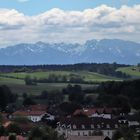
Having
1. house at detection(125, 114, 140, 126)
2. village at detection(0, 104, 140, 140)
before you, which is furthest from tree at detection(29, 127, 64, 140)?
house at detection(125, 114, 140, 126)

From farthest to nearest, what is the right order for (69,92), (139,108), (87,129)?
(69,92) < (139,108) < (87,129)

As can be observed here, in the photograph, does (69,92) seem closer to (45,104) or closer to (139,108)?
(45,104)

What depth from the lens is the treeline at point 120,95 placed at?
107775 millimetres

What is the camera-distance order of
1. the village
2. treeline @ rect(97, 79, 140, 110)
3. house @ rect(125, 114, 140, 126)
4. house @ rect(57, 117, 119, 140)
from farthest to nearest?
treeline @ rect(97, 79, 140, 110)
house @ rect(125, 114, 140, 126)
house @ rect(57, 117, 119, 140)
the village

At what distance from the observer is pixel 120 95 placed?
11038 centimetres

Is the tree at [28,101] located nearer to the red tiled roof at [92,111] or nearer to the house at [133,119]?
the red tiled roof at [92,111]

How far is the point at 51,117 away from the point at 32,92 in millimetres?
34493

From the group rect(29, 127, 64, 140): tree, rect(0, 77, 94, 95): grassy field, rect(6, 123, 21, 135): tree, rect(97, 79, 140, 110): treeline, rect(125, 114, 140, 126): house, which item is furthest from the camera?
rect(0, 77, 94, 95): grassy field

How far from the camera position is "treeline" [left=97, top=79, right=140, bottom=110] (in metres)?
108

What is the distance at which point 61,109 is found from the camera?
360 ft

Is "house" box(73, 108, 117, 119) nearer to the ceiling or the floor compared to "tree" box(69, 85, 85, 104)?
nearer to the floor

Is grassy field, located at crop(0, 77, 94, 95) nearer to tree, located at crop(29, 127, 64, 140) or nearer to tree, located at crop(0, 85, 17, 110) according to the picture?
tree, located at crop(0, 85, 17, 110)

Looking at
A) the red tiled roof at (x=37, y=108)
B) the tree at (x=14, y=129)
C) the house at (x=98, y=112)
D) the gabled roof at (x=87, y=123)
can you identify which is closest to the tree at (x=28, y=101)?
the red tiled roof at (x=37, y=108)

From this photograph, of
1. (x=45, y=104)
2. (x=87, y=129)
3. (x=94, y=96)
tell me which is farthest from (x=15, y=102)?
(x=87, y=129)
